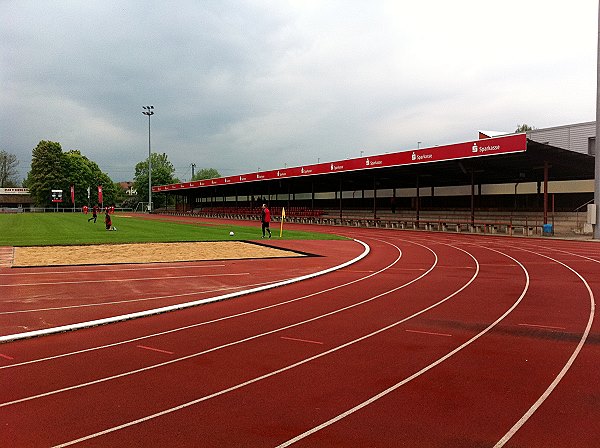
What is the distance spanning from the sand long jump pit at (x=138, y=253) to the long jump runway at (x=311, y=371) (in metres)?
4.79

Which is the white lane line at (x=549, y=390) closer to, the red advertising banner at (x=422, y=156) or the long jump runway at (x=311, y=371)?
the long jump runway at (x=311, y=371)

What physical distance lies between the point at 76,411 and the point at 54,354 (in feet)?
6.67

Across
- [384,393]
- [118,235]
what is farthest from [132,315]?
[118,235]

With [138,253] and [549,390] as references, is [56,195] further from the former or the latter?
[549,390]

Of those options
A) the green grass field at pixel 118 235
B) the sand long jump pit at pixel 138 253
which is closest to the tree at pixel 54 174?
the green grass field at pixel 118 235

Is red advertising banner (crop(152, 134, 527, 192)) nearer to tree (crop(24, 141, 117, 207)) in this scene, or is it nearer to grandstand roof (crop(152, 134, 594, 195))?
grandstand roof (crop(152, 134, 594, 195))

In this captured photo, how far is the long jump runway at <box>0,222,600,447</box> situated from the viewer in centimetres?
380

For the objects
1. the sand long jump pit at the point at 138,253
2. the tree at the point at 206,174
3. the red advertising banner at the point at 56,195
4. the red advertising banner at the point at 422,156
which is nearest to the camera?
the sand long jump pit at the point at 138,253

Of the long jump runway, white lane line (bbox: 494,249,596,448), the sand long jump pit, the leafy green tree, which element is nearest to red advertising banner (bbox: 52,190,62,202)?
the leafy green tree

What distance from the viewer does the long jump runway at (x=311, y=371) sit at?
3.80 meters

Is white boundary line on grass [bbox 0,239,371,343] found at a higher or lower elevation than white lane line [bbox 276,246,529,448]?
higher

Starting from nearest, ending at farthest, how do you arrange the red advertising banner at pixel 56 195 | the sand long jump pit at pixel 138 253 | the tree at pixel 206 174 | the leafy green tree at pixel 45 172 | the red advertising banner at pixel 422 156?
the sand long jump pit at pixel 138 253 < the red advertising banner at pixel 422 156 < the red advertising banner at pixel 56 195 < the leafy green tree at pixel 45 172 < the tree at pixel 206 174

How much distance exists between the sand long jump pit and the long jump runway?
4.79 metres

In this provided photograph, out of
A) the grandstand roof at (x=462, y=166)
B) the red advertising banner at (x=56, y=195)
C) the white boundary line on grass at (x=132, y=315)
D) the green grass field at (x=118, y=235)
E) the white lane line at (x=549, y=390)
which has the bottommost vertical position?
the white lane line at (x=549, y=390)
